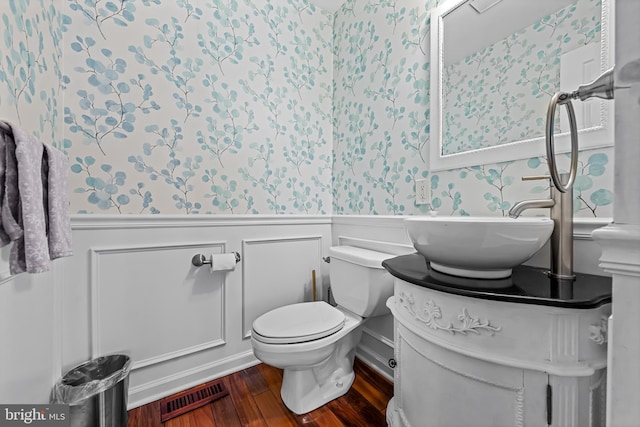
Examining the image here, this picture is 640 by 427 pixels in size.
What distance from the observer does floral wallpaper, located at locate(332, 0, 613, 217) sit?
3.22ft

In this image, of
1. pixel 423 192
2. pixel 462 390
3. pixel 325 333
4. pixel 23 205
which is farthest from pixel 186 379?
pixel 423 192

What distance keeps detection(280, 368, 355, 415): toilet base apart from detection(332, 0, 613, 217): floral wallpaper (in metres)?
0.96

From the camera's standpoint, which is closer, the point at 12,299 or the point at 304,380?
the point at 12,299

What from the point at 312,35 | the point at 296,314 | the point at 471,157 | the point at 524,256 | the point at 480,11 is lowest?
the point at 296,314

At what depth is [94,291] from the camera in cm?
121

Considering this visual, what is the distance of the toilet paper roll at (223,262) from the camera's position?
1.43 m

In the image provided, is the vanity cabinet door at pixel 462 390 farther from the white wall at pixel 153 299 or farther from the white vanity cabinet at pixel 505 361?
the white wall at pixel 153 299

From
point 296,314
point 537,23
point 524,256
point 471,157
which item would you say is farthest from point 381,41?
point 296,314

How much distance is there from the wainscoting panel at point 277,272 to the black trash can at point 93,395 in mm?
626

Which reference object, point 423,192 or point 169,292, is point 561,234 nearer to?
point 423,192

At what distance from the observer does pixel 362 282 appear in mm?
1346

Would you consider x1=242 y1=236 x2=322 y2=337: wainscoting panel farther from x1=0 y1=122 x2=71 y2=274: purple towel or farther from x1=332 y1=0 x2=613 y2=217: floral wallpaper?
x1=0 y1=122 x2=71 y2=274: purple towel

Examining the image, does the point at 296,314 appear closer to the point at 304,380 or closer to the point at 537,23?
the point at 304,380

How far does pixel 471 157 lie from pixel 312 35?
1446mm
